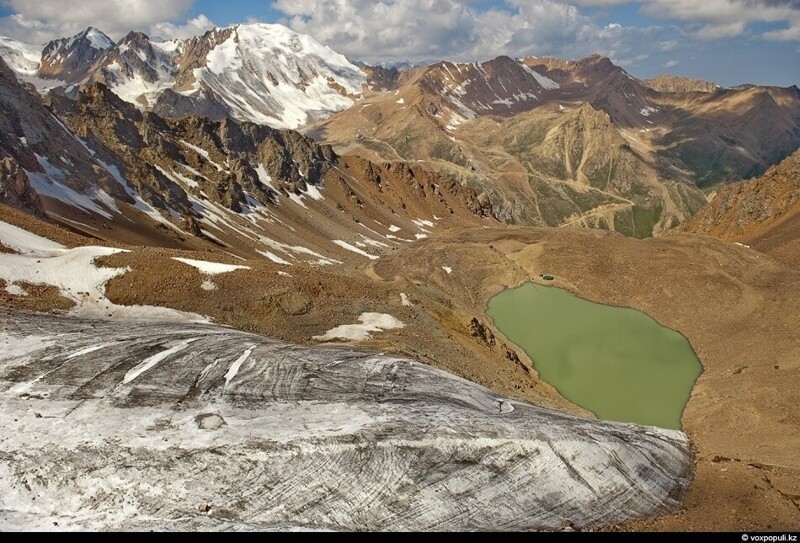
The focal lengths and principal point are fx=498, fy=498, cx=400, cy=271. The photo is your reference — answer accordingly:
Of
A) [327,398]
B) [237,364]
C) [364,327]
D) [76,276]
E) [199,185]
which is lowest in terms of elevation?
[76,276]

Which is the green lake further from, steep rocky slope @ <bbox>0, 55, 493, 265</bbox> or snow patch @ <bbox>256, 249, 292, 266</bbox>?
steep rocky slope @ <bbox>0, 55, 493, 265</bbox>

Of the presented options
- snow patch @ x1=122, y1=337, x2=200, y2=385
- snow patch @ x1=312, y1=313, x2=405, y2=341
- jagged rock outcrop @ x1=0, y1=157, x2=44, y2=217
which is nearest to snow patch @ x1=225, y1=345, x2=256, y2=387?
snow patch @ x1=122, y1=337, x2=200, y2=385

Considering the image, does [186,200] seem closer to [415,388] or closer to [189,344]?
[189,344]

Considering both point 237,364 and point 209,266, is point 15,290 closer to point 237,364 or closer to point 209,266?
point 209,266

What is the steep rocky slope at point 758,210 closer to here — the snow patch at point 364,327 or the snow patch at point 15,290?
the snow patch at point 364,327

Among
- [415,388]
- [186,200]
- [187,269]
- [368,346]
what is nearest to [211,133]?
A: [186,200]

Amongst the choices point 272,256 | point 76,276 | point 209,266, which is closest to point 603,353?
point 209,266
